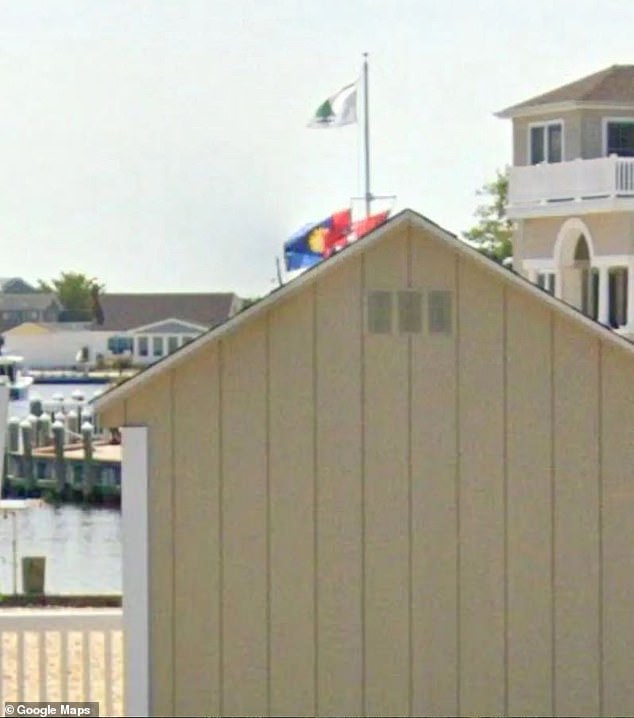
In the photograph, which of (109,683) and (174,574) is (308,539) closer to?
(174,574)

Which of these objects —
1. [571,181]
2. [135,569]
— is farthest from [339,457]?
[571,181]

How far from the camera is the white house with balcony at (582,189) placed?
4803 centimetres

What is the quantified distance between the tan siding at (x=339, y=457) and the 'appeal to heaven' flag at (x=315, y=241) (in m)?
29.0

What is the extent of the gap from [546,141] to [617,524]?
37.6 m

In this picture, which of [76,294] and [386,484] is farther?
[76,294]

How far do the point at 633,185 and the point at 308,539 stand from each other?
3647 cm

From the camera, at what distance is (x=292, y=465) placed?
468 inches

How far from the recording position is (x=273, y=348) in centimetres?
1191

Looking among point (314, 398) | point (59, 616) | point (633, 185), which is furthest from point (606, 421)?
point (633, 185)

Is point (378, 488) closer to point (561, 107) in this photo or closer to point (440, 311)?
point (440, 311)

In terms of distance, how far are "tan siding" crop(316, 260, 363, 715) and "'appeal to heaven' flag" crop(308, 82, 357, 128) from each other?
116ft

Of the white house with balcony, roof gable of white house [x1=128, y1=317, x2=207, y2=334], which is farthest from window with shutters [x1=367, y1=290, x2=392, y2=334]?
roof gable of white house [x1=128, y1=317, x2=207, y2=334]

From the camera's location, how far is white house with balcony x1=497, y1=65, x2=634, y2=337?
48031mm

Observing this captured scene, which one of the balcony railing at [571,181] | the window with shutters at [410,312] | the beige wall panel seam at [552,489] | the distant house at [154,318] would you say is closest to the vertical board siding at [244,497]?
the window with shutters at [410,312]
